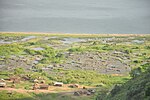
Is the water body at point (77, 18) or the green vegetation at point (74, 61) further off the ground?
the water body at point (77, 18)

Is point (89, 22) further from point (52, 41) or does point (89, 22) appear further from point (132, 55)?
point (132, 55)

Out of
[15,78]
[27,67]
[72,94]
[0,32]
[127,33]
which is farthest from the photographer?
[127,33]

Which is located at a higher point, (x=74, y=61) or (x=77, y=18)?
(x=77, y=18)

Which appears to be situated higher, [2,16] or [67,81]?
[2,16]

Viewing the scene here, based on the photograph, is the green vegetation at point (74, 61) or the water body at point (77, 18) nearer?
the green vegetation at point (74, 61)

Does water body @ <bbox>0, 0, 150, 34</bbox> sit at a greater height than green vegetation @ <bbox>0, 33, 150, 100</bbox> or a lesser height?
greater

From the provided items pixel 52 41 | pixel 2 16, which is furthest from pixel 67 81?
pixel 2 16

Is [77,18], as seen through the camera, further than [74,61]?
Yes

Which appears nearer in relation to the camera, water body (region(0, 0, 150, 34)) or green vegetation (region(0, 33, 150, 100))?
green vegetation (region(0, 33, 150, 100))
